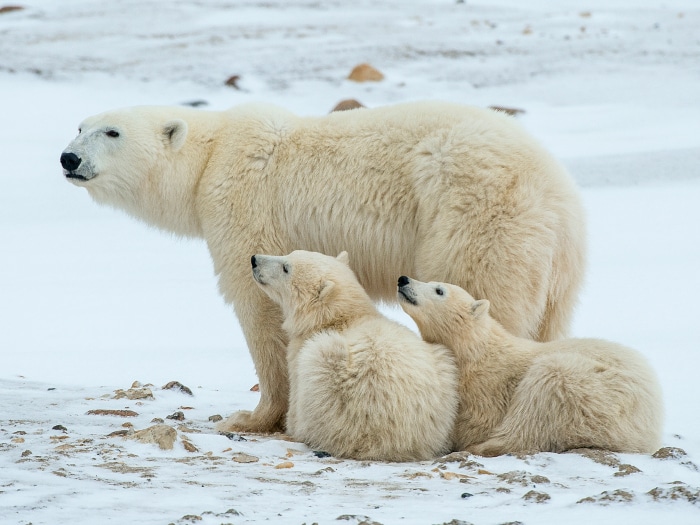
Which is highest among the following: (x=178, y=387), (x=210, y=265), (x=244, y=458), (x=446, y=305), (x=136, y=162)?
(x=136, y=162)

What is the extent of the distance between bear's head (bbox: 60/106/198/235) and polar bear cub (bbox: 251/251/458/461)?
948mm

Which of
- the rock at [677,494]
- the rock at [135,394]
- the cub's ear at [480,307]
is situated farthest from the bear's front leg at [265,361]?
the rock at [677,494]

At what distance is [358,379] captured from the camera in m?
4.18

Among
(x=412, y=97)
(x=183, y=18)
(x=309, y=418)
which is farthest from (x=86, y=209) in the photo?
(x=183, y=18)

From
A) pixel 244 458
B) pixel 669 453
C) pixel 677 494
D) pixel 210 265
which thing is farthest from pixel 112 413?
pixel 210 265

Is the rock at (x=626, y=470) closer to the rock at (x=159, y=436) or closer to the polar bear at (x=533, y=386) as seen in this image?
the polar bear at (x=533, y=386)

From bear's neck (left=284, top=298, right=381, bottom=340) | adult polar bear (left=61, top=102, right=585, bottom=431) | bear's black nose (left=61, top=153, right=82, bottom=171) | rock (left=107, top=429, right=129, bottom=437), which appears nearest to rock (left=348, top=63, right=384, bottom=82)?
adult polar bear (left=61, top=102, right=585, bottom=431)

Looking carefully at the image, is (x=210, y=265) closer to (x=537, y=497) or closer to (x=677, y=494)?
(x=537, y=497)

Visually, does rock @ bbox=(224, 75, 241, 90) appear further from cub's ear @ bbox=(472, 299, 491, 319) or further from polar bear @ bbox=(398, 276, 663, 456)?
cub's ear @ bbox=(472, 299, 491, 319)

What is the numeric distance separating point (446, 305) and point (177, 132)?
1825 millimetres

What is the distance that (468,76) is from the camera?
650 inches

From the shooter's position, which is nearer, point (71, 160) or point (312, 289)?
point (312, 289)

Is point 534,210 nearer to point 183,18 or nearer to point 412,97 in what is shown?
point 412,97

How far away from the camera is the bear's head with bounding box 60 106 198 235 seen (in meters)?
5.25
